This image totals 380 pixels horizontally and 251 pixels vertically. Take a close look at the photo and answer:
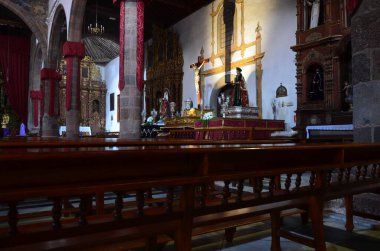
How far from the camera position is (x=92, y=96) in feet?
75.3

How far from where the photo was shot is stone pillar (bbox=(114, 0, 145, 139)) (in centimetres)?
662

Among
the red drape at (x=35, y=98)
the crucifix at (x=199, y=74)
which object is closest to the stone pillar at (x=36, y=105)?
the red drape at (x=35, y=98)

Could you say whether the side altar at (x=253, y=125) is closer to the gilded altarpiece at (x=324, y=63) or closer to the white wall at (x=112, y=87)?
the gilded altarpiece at (x=324, y=63)

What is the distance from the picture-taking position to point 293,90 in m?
9.77

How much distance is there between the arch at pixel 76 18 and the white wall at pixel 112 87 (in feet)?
34.8

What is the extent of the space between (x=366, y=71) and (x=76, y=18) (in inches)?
383

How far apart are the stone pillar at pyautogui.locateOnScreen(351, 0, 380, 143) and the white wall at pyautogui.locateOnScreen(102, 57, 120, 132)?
18.9 m

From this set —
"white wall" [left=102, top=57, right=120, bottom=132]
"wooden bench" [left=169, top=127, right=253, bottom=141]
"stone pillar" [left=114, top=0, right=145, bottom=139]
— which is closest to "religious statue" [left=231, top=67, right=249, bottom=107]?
"wooden bench" [left=169, top=127, right=253, bottom=141]

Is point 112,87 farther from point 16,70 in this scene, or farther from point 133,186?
point 133,186

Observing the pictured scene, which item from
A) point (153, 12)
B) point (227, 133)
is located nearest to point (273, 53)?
point (227, 133)

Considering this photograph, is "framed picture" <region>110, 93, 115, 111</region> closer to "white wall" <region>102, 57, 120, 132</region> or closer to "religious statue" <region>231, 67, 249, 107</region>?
"white wall" <region>102, 57, 120, 132</region>

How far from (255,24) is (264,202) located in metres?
10.4

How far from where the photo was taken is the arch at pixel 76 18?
34.5ft

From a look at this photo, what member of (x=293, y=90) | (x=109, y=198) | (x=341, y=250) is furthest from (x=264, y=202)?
(x=293, y=90)
